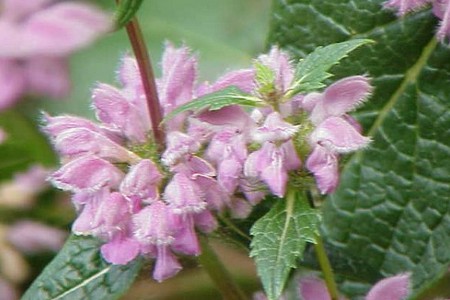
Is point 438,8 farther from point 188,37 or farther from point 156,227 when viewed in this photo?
point 188,37

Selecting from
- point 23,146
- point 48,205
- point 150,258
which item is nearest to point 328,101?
point 150,258

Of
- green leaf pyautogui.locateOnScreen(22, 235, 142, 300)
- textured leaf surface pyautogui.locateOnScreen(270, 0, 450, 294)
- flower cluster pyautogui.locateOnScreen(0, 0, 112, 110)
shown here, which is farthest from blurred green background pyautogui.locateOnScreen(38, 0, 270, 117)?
green leaf pyautogui.locateOnScreen(22, 235, 142, 300)

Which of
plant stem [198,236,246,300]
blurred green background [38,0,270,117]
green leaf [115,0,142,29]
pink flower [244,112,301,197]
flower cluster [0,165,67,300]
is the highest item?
green leaf [115,0,142,29]

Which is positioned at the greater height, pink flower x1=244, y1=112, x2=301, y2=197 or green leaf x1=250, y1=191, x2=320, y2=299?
pink flower x1=244, y1=112, x2=301, y2=197

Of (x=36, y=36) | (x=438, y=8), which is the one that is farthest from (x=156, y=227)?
(x=36, y=36)

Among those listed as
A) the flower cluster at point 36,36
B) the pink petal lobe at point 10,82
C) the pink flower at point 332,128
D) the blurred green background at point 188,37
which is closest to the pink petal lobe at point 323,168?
the pink flower at point 332,128

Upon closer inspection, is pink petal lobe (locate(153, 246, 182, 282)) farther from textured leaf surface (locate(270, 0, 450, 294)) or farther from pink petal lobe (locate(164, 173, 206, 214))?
textured leaf surface (locate(270, 0, 450, 294))

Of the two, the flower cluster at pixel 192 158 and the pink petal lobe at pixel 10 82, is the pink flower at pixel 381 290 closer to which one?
the flower cluster at pixel 192 158
